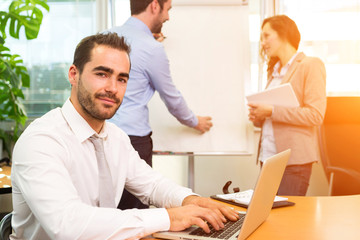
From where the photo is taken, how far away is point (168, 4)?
7.56ft

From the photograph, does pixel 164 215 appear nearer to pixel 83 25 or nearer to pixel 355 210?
pixel 355 210

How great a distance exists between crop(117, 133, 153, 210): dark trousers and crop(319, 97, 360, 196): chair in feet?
3.70

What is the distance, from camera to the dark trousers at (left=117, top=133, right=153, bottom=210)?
2.09m

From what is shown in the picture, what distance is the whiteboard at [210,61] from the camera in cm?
276

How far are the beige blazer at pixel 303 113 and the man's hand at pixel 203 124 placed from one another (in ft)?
1.51

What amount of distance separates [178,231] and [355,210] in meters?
0.72

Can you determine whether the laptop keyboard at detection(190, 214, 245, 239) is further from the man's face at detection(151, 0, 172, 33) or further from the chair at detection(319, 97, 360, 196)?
the chair at detection(319, 97, 360, 196)

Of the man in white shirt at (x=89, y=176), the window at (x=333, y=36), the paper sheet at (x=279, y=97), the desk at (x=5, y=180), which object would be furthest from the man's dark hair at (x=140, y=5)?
the window at (x=333, y=36)

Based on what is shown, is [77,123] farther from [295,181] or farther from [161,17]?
[295,181]

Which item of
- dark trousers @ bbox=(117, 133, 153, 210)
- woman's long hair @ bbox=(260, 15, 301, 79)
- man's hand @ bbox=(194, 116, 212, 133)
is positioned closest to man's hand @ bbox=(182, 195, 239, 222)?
dark trousers @ bbox=(117, 133, 153, 210)

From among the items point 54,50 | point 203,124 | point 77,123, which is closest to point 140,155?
point 203,124

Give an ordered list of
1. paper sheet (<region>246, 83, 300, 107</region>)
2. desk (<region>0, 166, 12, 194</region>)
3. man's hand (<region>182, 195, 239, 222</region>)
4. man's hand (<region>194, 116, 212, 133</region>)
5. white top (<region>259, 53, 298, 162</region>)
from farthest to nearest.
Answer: man's hand (<region>194, 116, 212, 133</region>), white top (<region>259, 53, 298, 162</region>), paper sheet (<region>246, 83, 300, 107</region>), desk (<region>0, 166, 12, 194</region>), man's hand (<region>182, 195, 239, 222</region>)

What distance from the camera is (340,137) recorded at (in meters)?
2.71

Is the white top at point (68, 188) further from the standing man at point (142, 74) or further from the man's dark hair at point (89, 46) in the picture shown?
the standing man at point (142, 74)
